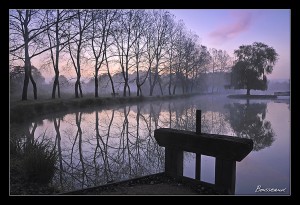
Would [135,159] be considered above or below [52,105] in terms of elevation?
below

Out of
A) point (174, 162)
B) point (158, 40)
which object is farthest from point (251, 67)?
point (174, 162)

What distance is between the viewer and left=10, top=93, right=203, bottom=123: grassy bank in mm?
16877

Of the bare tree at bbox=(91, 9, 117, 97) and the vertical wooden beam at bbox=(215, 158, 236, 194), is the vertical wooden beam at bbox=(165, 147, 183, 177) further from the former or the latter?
the bare tree at bbox=(91, 9, 117, 97)

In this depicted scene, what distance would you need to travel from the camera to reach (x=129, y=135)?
14.1 m

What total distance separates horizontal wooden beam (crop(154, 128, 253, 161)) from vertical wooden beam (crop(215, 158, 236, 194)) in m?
0.16

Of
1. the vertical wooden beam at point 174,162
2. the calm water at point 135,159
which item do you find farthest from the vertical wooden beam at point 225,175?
the vertical wooden beam at point 174,162

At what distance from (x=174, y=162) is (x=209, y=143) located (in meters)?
1.25

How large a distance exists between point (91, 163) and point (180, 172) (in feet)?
9.97

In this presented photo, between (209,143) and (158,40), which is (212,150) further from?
(158,40)

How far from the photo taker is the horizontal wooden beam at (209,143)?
6.17 metres

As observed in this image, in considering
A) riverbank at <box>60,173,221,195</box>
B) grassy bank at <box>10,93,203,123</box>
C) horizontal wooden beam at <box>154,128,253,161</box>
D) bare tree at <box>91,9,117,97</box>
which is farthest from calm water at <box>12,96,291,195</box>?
bare tree at <box>91,9,117,97</box>

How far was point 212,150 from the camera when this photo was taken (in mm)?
6676
